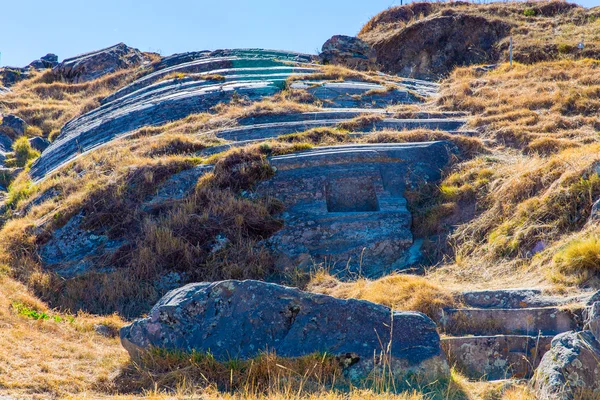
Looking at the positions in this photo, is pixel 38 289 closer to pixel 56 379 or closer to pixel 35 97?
pixel 56 379

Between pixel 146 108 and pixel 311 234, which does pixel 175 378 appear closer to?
pixel 311 234

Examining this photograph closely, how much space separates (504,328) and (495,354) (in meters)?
0.76

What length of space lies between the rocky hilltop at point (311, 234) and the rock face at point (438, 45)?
2.56m

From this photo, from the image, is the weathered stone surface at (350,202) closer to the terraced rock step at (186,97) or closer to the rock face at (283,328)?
the rock face at (283,328)

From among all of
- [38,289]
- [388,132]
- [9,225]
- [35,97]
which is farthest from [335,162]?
[35,97]

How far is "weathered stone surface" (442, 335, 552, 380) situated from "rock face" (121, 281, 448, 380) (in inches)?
22.4

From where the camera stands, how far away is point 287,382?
5238 millimetres

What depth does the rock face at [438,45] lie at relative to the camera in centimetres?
2456

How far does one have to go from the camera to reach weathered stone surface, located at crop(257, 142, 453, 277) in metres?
10.3

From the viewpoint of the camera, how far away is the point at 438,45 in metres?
25.4

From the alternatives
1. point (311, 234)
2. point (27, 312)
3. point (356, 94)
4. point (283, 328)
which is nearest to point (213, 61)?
point (356, 94)

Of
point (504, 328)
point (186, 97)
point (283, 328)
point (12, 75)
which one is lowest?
point (504, 328)

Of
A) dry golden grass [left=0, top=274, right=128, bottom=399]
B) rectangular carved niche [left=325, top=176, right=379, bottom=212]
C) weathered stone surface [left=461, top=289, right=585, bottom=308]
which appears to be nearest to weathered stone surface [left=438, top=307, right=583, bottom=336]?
weathered stone surface [left=461, top=289, right=585, bottom=308]

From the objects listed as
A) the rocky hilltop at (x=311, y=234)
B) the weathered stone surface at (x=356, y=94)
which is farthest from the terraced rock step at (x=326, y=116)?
the weathered stone surface at (x=356, y=94)
